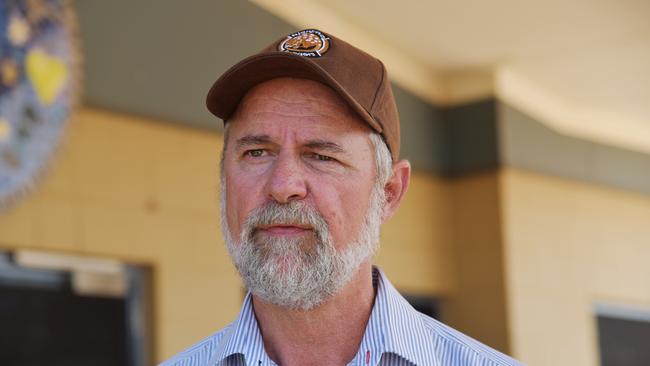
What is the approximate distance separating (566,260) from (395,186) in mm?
5004

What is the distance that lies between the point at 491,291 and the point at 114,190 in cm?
283

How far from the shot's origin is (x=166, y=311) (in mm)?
4555

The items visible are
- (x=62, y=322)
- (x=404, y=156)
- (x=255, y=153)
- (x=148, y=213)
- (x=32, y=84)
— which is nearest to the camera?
(x=255, y=153)

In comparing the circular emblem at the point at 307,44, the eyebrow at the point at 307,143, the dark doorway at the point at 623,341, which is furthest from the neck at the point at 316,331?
the dark doorway at the point at 623,341

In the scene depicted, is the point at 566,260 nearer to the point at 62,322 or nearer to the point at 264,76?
the point at 62,322

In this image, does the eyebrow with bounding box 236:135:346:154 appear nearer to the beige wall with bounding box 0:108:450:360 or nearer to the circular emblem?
the circular emblem

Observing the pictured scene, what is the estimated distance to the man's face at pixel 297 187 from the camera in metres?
1.73

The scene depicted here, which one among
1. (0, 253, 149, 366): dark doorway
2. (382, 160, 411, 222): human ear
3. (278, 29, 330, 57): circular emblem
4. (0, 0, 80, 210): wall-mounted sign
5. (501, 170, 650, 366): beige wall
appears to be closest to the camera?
(278, 29, 330, 57): circular emblem

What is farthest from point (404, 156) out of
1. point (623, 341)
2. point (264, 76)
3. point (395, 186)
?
point (264, 76)

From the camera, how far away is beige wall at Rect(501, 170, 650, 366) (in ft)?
21.0

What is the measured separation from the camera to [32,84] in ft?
13.3

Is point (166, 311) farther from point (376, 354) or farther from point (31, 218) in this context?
point (376, 354)

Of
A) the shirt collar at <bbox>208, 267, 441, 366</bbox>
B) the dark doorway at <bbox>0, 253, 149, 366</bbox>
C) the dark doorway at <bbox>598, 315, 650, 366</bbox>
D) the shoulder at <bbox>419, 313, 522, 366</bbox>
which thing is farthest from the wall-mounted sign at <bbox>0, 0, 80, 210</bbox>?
the dark doorway at <bbox>598, 315, 650, 366</bbox>

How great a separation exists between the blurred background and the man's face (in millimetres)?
2383
